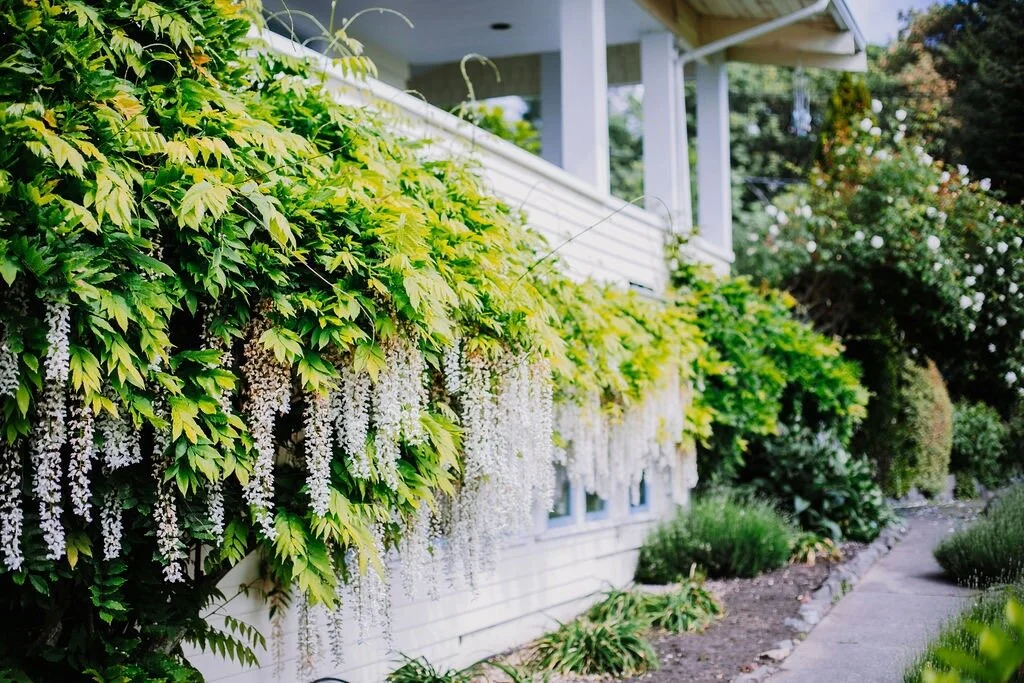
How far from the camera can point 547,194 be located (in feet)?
23.5

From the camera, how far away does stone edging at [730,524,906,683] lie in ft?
20.5

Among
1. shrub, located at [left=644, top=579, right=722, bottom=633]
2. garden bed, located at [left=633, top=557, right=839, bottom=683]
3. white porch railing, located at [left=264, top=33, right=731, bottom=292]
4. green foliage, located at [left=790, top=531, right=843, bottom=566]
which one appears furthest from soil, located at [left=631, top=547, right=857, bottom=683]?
white porch railing, located at [left=264, top=33, right=731, bottom=292]

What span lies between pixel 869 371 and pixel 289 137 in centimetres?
1179

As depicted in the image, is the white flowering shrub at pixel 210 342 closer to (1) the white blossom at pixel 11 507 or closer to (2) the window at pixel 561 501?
(1) the white blossom at pixel 11 507

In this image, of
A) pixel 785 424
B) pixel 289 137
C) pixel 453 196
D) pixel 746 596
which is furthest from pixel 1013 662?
pixel 785 424

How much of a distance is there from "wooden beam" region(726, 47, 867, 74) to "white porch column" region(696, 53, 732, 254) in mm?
332

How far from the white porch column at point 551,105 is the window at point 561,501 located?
15.0 ft

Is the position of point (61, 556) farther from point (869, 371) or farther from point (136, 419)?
point (869, 371)

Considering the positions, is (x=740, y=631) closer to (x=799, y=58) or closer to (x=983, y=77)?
(x=983, y=77)

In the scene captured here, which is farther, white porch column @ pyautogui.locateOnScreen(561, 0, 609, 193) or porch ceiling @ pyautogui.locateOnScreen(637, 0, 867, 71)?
porch ceiling @ pyautogui.locateOnScreen(637, 0, 867, 71)

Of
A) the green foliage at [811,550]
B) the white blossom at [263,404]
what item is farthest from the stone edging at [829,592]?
the white blossom at [263,404]

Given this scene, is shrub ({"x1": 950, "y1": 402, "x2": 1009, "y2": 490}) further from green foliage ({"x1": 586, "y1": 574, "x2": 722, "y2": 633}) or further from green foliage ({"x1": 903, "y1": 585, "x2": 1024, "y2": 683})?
green foliage ({"x1": 903, "y1": 585, "x2": 1024, "y2": 683})

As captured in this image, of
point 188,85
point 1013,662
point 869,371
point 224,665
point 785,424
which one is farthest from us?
point 869,371

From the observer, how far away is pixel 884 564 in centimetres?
980
